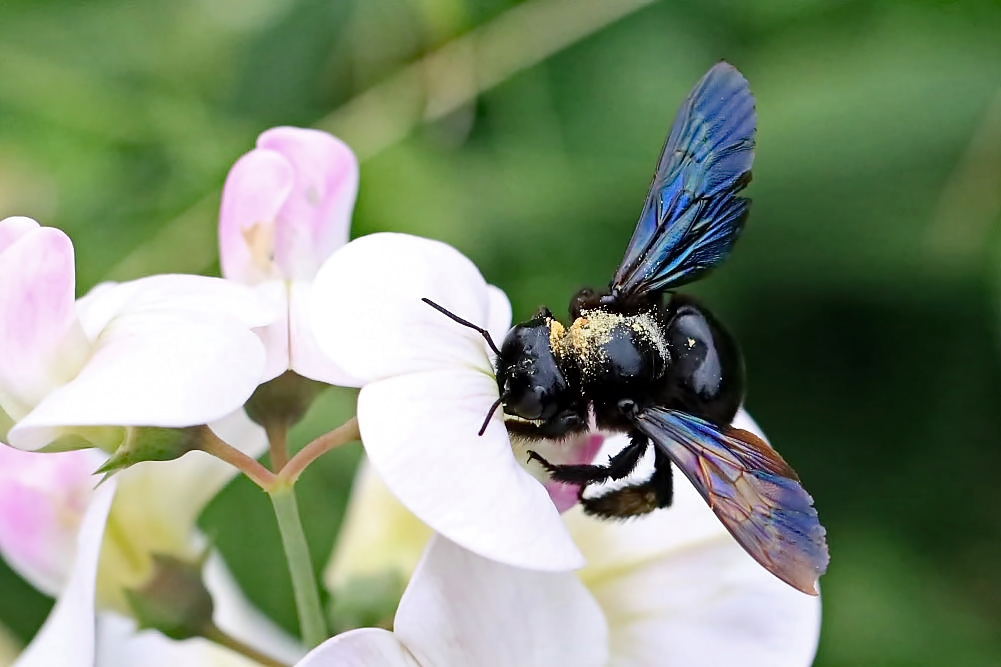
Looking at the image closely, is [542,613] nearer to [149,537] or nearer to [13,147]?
[149,537]

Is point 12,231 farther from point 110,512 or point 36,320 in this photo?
point 110,512

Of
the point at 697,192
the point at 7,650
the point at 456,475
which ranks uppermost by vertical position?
the point at 697,192

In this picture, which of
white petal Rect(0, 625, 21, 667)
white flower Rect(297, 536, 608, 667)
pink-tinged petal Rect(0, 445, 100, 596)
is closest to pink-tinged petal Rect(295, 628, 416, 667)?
white flower Rect(297, 536, 608, 667)

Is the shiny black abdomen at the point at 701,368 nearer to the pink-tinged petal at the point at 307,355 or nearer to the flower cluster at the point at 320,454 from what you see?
the flower cluster at the point at 320,454

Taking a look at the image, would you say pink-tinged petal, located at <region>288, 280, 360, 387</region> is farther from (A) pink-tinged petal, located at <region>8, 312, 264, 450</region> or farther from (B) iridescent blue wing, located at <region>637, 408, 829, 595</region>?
(B) iridescent blue wing, located at <region>637, 408, 829, 595</region>

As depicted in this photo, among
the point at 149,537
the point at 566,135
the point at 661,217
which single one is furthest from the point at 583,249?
the point at 149,537

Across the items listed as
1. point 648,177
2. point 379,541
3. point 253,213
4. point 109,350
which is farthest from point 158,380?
point 648,177

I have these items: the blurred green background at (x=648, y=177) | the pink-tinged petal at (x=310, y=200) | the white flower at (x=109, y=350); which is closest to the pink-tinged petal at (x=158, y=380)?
the white flower at (x=109, y=350)
